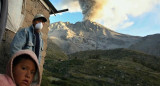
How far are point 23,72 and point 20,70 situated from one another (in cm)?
3

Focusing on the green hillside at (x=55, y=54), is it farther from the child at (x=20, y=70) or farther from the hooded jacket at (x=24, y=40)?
the child at (x=20, y=70)

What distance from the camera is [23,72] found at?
1777 millimetres

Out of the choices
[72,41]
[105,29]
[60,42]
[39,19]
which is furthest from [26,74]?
[105,29]

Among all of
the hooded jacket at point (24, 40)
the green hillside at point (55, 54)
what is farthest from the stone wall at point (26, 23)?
the green hillside at point (55, 54)

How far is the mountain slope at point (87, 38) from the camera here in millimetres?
118838

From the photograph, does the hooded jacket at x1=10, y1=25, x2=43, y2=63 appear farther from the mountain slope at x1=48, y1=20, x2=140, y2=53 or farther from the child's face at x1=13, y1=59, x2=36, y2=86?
the mountain slope at x1=48, y1=20, x2=140, y2=53

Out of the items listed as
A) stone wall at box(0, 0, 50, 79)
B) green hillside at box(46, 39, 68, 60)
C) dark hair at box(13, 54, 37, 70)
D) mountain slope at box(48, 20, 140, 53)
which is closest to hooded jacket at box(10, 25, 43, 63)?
stone wall at box(0, 0, 50, 79)

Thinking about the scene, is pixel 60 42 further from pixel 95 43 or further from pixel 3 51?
pixel 3 51

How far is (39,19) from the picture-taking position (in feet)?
11.4

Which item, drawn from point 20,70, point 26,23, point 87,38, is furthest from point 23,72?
point 87,38

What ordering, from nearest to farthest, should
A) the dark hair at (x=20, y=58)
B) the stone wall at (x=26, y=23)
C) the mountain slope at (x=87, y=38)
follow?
1. the dark hair at (x=20, y=58)
2. the stone wall at (x=26, y=23)
3. the mountain slope at (x=87, y=38)

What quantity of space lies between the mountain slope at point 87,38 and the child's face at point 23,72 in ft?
341

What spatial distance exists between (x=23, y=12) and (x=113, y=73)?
30405mm

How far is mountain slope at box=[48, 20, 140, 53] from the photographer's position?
11884 cm
